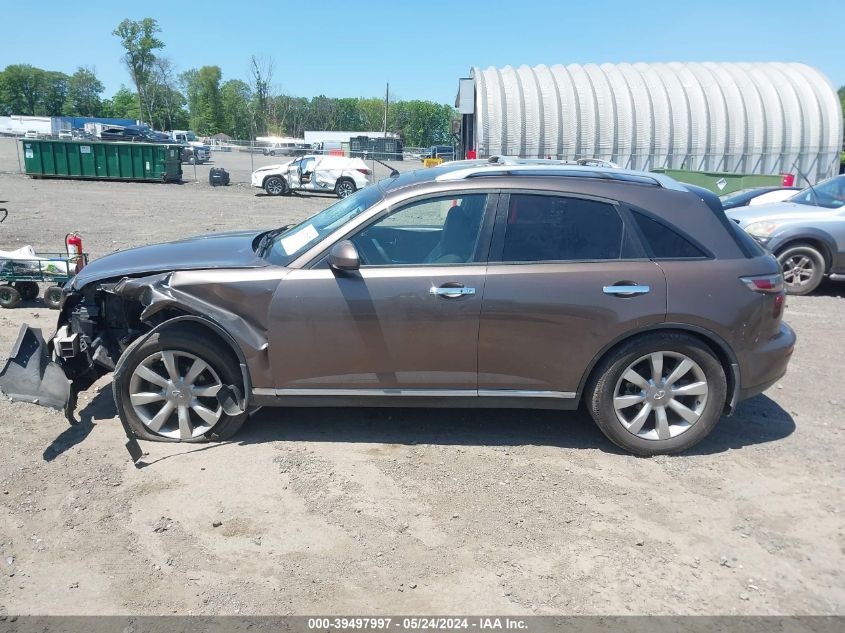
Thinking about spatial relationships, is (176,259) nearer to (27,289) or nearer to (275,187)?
(27,289)

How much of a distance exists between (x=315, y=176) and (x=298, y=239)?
23.0 m

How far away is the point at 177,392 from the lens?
4.43m

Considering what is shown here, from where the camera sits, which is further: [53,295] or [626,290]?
[53,295]

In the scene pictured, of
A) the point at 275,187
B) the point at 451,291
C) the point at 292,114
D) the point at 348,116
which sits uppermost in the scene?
the point at 348,116

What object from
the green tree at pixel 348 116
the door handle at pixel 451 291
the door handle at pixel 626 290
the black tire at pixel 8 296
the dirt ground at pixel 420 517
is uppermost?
the green tree at pixel 348 116

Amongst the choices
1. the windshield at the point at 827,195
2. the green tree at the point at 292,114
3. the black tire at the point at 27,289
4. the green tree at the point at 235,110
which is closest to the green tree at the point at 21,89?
the green tree at the point at 235,110

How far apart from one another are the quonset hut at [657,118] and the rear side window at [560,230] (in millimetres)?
25470

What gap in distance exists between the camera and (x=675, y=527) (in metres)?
3.71

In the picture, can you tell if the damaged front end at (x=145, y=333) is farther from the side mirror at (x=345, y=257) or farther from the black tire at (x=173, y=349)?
the side mirror at (x=345, y=257)

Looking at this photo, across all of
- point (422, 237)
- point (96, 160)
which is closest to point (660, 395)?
point (422, 237)

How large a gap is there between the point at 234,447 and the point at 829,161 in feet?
114

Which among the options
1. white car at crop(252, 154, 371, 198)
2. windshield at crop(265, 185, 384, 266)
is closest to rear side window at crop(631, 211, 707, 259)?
windshield at crop(265, 185, 384, 266)

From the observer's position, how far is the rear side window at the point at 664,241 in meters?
4.39

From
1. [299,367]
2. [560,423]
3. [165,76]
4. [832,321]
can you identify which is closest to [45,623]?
[299,367]
